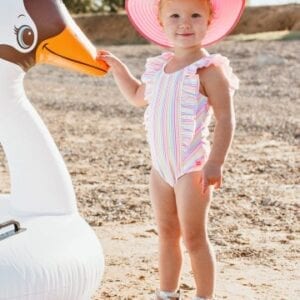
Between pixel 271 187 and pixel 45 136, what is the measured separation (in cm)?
325

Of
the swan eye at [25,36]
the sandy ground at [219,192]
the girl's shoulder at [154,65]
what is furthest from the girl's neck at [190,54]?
the sandy ground at [219,192]

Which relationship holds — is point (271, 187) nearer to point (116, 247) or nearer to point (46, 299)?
point (116, 247)

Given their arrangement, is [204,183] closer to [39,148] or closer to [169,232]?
[169,232]

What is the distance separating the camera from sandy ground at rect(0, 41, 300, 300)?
14.2ft

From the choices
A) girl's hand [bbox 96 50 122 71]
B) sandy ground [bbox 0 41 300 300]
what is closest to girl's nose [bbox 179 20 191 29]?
girl's hand [bbox 96 50 122 71]

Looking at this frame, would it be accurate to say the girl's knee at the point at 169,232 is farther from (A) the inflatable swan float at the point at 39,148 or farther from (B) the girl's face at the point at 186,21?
(B) the girl's face at the point at 186,21

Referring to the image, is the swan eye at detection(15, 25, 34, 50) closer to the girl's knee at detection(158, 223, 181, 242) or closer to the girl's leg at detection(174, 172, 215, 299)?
the girl's leg at detection(174, 172, 215, 299)

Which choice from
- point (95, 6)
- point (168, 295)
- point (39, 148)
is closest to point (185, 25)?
point (39, 148)

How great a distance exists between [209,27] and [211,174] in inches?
23.9

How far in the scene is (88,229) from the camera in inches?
131

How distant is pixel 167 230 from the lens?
3508 mm

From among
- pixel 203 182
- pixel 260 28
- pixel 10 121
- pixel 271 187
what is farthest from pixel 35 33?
pixel 260 28

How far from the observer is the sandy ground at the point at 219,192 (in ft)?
14.2

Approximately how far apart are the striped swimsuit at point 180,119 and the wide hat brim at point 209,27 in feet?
0.67
